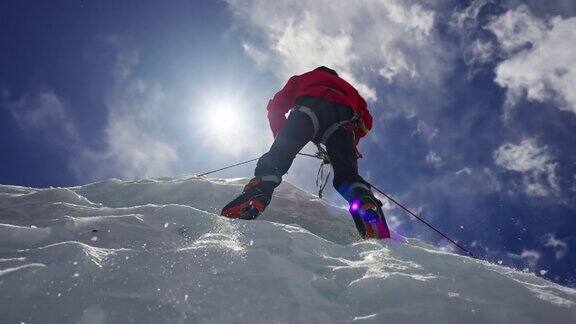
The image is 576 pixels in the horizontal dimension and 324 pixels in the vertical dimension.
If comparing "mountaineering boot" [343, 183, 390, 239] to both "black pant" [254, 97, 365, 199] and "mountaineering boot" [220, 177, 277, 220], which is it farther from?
"mountaineering boot" [220, 177, 277, 220]

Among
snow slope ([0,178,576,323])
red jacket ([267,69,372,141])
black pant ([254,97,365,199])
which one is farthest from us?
red jacket ([267,69,372,141])

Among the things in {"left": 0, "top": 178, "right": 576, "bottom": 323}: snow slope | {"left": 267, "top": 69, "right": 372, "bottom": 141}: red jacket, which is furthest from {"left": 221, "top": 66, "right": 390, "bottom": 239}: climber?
{"left": 0, "top": 178, "right": 576, "bottom": 323}: snow slope

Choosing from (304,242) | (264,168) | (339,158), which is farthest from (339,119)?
(304,242)

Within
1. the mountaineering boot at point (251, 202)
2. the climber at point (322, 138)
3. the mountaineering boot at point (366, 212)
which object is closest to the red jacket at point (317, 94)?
the climber at point (322, 138)

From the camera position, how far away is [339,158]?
19.9ft

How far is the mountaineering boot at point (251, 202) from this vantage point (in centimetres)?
497

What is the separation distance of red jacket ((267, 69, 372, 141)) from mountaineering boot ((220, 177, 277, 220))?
180 centimetres

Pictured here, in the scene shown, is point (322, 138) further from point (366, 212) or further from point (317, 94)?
point (366, 212)

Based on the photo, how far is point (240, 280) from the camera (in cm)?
264

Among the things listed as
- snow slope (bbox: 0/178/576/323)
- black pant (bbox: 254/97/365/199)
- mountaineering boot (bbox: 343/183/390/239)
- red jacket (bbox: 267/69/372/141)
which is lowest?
snow slope (bbox: 0/178/576/323)

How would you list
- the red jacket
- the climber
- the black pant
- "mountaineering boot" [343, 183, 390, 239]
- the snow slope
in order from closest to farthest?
the snow slope → "mountaineering boot" [343, 183, 390, 239] → the climber → the black pant → the red jacket

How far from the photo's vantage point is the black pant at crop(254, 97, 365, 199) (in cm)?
575

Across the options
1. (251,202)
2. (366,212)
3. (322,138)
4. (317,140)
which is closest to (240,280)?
(251,202)

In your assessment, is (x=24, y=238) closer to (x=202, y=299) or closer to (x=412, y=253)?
(x=202, y=299)
